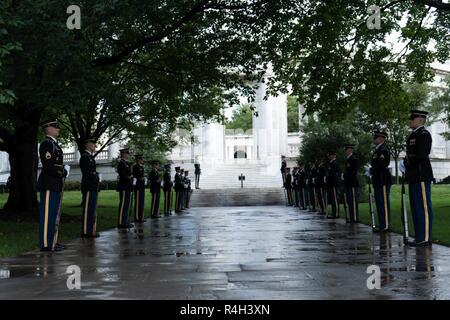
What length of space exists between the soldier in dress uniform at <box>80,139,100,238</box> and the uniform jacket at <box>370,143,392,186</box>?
689 cm

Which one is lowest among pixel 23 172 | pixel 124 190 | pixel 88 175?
pixel 124 190

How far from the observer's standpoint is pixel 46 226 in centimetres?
1161

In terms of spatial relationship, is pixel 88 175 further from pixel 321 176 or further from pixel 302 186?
pixel 302 186

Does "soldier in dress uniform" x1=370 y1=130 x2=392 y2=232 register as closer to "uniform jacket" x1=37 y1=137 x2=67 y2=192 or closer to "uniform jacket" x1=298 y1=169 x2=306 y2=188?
"uniform jacket" x1=37 y1=137 x2=67 y2=192

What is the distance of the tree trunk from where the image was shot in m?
21.2

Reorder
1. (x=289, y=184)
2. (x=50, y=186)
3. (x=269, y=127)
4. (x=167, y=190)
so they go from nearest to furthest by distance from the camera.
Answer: (x=50, y=186) → (x=167, y=190) → (x=289, y=184) → (x=269, y=127)

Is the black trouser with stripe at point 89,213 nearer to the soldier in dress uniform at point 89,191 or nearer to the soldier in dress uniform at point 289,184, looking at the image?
the soldier in dress uniform at point 89,191

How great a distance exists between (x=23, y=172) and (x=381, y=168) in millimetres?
12678

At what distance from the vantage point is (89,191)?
1526 centimetres

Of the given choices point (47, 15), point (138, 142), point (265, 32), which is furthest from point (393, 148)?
point (47, 15)

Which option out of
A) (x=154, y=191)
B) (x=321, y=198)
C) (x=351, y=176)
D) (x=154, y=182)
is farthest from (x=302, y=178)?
(x=351, y=176)

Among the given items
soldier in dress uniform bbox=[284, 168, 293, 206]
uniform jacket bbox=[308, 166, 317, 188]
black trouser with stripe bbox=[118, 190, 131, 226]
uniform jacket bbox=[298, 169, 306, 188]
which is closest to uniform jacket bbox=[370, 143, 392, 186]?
black trouser with stripe bbox=[118, 190, 131, 226]

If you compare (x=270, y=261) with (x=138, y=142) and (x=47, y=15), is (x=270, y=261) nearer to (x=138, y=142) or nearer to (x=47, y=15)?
(x=47, y=15)

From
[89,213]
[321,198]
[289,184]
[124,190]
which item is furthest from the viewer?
[289,184]
